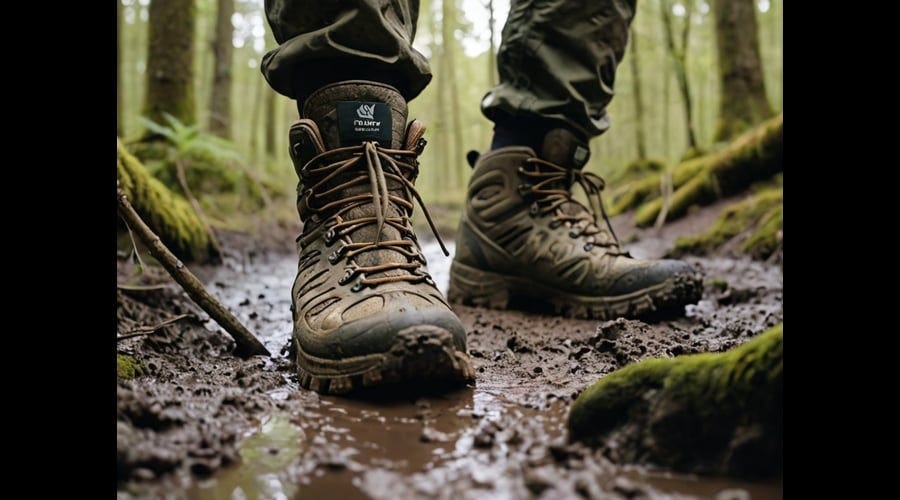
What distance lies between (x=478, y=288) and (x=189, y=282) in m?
1.41

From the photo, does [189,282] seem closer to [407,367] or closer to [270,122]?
[407,367]

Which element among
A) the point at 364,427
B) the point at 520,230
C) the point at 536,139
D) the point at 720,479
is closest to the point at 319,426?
the point at 364,427

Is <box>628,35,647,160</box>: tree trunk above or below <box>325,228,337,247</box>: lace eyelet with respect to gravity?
above

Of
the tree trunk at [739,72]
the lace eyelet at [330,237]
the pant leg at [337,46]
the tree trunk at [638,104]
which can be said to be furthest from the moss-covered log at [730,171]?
the tree trunk at [638,104]

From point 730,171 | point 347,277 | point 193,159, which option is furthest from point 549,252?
point 193,159

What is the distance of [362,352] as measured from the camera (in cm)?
138

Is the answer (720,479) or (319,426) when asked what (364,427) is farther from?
(720,479)

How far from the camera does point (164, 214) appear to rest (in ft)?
10.5

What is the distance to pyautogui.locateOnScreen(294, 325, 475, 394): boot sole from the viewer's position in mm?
1329

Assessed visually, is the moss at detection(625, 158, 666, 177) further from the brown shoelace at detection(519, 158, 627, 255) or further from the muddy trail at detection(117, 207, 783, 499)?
the muddy trail at detection(117, 207, 783, 499)

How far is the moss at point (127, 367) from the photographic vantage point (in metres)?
1.41

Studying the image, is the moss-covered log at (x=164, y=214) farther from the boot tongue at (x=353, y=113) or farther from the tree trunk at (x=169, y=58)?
the tree trunk at (x=169, y=58)

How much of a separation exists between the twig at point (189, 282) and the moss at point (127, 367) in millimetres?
257

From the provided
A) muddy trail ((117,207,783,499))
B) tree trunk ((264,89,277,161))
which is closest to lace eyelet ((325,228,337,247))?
muddy trail ((117,207,783,499))
